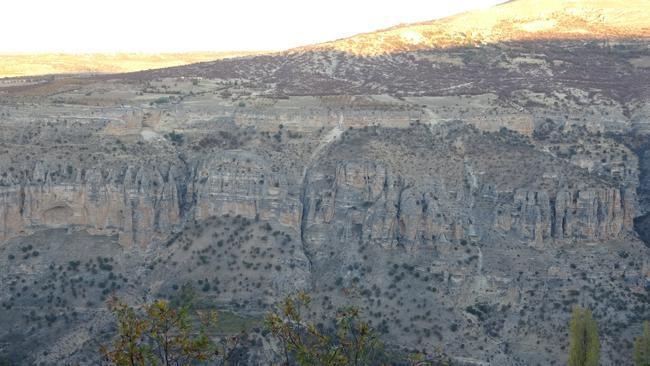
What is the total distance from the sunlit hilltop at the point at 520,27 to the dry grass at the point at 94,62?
52.8 metres

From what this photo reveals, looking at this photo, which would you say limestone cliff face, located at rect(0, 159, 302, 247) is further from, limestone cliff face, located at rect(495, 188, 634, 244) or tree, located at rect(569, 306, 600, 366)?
tree, located at rect(569, 306, 600, 366)

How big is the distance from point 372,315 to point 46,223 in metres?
25.7

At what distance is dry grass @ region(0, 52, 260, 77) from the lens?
464ft

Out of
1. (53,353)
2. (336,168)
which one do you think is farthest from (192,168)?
(53,353)

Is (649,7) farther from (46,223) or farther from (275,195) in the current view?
(46,223)

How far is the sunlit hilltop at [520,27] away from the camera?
325ft

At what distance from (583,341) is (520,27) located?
198 ft

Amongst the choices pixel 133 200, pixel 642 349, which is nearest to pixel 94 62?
pixel 133 200

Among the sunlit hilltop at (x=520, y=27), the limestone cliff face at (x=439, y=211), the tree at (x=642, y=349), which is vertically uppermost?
the sunlit hilltop at (x=520, y=27)

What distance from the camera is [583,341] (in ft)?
176

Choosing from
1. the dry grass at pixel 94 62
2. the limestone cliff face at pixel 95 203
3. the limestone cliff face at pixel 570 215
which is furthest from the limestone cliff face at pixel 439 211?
the dry grass at pixel 94 62

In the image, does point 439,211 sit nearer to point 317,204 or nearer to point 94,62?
point 317,204

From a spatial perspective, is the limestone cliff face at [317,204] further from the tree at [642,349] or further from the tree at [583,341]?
the tree at [642,349]

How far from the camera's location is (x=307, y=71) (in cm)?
9300
